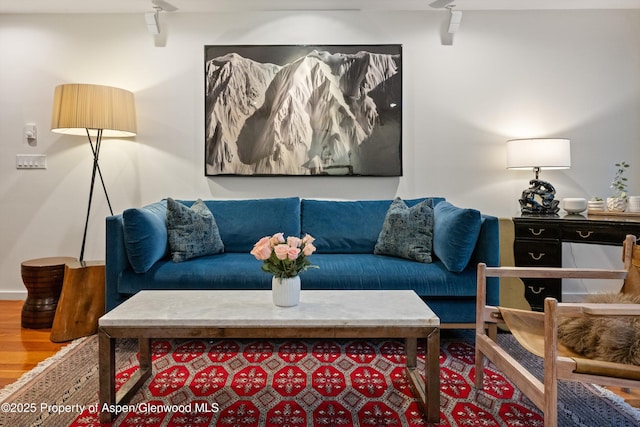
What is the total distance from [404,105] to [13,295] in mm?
3575

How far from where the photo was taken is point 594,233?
99.4 inches

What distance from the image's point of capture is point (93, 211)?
10.5 ft

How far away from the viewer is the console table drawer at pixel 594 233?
244 centimetres

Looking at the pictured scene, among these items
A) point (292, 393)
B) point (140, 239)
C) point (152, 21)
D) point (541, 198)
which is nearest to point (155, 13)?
point (152, 21)

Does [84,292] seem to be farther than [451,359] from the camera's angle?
Yes

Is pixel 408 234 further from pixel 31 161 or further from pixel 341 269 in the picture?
pixel 31 161

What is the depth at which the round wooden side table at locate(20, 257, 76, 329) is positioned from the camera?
2559 millimetres

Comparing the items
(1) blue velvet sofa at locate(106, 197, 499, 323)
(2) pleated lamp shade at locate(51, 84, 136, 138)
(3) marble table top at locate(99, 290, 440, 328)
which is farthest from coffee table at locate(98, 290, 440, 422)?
(2) pleated lamp shade at locate(51, 84, 136, 138)

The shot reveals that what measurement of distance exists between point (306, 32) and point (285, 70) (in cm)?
36

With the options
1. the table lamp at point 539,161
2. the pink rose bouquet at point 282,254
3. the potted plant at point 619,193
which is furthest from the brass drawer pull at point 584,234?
the pink rose bouquet at point 282,254

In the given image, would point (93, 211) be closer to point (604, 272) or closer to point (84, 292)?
point (84, 292)

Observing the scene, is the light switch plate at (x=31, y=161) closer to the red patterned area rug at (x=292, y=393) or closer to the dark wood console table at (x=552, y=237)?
the red patterned area rug at (x=292, y=393)

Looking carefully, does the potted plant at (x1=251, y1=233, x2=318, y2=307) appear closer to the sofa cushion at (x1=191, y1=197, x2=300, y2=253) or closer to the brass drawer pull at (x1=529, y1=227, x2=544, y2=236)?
the sofa cushion at (x1=191, y1=197, x2=300, y2=253)

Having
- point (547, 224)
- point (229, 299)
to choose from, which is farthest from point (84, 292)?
point (547, 224)
